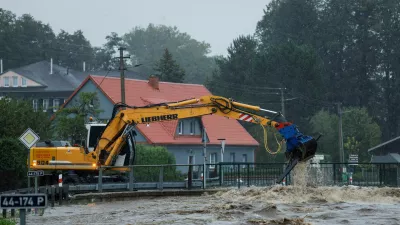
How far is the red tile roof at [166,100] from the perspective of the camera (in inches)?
2564

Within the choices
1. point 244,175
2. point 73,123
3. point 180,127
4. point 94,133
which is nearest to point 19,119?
point 94,133

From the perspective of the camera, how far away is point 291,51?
10069 centimetres

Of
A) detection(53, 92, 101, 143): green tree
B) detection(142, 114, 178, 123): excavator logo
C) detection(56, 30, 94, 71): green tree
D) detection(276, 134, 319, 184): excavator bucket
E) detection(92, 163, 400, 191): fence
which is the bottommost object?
detection(92, 163, 400, 191): fence

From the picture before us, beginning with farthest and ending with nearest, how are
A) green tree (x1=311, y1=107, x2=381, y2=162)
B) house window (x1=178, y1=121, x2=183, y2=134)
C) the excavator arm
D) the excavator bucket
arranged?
green tree (x1=311, y1=107, x2=381, y2=162), house window (x1=178, y1=121, x2=183, y2=134), the excavator arm, the excavator bucket

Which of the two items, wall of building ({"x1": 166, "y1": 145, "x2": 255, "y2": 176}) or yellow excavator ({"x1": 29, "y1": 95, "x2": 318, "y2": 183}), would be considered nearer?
yellow excavator ({"x1": 29, "y1": 95, "x2": 318, "y2": 183})

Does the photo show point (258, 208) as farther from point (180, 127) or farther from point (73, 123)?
point (180, 127)

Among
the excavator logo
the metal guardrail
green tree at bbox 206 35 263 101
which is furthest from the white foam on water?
green tree at bbox 206 35 263 101

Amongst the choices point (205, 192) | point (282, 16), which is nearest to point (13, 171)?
point (205, 192)

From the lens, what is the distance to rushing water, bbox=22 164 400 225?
25.7 m

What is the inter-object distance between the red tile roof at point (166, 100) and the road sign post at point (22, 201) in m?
49.8

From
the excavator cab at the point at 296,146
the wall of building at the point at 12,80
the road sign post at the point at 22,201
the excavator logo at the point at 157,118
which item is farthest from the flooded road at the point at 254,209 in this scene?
the wall of building at the point at 12,80

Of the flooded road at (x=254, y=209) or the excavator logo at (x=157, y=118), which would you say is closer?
Answer: the flooded road at (x=254, y=209)

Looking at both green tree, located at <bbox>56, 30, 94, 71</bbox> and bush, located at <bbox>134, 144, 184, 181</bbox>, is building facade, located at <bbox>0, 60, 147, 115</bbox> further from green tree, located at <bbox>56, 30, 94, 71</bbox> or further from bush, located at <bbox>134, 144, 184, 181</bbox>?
bush, located at <bbox>134, 144, 184, 181</bbox>

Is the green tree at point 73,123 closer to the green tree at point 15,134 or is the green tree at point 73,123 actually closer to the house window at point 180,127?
the green tree at point 15,134
